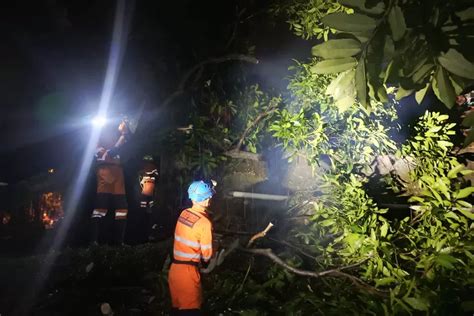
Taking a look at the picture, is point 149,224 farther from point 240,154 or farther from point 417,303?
point 417,303

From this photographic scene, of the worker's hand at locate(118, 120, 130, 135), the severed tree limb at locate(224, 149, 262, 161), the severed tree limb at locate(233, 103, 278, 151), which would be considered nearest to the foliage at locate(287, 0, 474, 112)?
the severed tree limb at locate(233, 103, 278, 151)

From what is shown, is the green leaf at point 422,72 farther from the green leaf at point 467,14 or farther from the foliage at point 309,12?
the foliage at point 309,12

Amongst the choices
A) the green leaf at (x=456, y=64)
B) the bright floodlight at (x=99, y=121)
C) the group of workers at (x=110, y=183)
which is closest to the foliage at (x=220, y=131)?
the group of workers at (x=110, y=183)

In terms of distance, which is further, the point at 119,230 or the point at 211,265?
the point at 119,230

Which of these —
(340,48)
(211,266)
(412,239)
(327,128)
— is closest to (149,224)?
(211,266)

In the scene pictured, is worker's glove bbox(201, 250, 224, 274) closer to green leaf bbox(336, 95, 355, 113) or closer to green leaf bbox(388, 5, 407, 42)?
green leaf bbox(336, 95, 355, 113)

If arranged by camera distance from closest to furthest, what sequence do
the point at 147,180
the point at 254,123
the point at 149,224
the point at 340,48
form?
the point at 340,48 < the point at 254,123 < the point at 149,224 < the point at 147,180

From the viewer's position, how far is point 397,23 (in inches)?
63.4

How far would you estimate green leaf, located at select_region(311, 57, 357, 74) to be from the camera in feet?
6.05

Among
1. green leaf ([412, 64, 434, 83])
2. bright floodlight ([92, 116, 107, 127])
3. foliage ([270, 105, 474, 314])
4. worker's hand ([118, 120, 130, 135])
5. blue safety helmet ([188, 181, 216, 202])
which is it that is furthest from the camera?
bright floodlight ([92, 116, 107, 127])

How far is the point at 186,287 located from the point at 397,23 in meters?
3.33

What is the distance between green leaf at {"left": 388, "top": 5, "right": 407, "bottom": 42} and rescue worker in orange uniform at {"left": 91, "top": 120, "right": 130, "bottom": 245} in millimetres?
5636

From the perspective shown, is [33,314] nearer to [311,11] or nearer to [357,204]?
[357,204]

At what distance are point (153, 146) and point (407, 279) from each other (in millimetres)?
4831
